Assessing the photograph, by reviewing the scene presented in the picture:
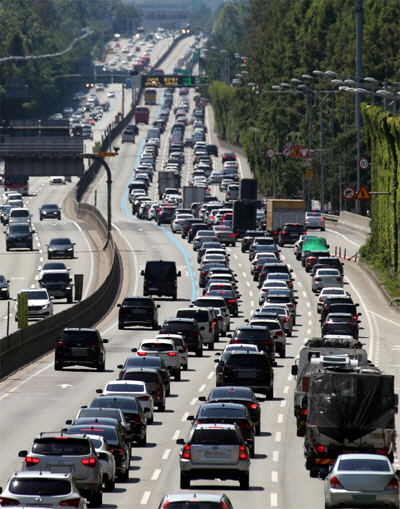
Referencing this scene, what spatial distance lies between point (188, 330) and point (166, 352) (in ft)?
23.2

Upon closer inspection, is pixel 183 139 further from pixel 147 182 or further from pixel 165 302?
pixel 165 302

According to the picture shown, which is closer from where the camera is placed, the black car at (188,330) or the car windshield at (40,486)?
the car windshield at (40,486)

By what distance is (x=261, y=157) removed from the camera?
149750mm

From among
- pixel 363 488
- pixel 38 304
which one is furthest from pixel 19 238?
pixel 363 488

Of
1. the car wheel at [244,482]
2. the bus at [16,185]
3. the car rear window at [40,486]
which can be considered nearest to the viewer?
the car rear window at [40,486]

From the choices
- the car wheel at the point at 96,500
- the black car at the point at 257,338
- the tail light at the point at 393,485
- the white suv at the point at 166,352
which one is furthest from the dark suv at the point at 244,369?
the tail light at the point at 393,485

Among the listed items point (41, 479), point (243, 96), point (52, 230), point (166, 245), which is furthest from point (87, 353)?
point (243, 96)

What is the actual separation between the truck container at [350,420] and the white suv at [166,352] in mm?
16171

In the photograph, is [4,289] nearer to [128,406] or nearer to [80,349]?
[80,349]

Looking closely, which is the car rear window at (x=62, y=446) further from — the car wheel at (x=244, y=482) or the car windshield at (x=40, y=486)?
the car wheel at (x=244, y=482)

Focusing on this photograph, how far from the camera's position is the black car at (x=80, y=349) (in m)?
44.0

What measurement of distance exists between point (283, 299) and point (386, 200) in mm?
22031

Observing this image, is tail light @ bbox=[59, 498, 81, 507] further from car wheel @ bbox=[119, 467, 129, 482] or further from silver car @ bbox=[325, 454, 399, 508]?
car wheel @ bbox=[119, 467, 129, 482]

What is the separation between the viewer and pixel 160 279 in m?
68.6
